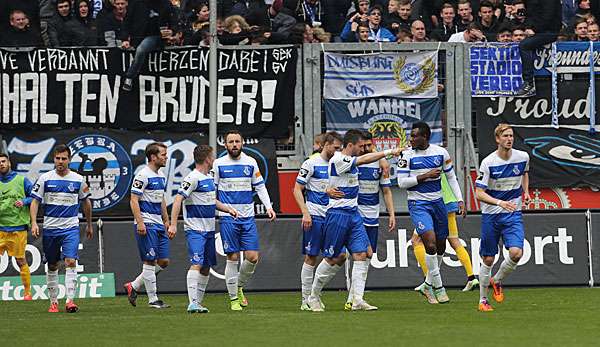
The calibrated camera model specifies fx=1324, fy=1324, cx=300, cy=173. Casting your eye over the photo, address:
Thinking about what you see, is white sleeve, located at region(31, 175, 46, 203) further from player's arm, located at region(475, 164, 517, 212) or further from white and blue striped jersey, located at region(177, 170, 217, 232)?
player's arm, located at region(475, 164, 517, 212)

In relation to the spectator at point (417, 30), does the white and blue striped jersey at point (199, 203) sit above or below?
below

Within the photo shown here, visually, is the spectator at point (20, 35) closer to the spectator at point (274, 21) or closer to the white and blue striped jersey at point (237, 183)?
the spectator at point (274, 21)

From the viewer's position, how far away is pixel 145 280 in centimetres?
1841

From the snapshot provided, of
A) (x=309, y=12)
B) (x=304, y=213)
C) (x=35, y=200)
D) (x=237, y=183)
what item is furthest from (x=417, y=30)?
(x=35, y=200)

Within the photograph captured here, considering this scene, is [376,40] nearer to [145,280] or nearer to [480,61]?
[480,61]

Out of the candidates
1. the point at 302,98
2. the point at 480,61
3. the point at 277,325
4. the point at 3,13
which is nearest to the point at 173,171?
the point at 302,98

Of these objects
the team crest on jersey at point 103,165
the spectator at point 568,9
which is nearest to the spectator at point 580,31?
the spectator at point 568,9

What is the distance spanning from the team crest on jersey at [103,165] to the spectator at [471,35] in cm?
669

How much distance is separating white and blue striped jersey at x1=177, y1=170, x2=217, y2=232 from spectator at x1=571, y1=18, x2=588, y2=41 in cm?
1063

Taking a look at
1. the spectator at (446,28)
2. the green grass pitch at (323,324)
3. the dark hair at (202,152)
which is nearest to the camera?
the green grass pitch at (323,324)

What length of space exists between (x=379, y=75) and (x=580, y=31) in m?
3.99

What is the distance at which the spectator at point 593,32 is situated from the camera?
25.3 metres

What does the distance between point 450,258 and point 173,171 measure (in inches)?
224

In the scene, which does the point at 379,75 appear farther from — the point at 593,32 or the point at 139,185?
the point at 139,185
